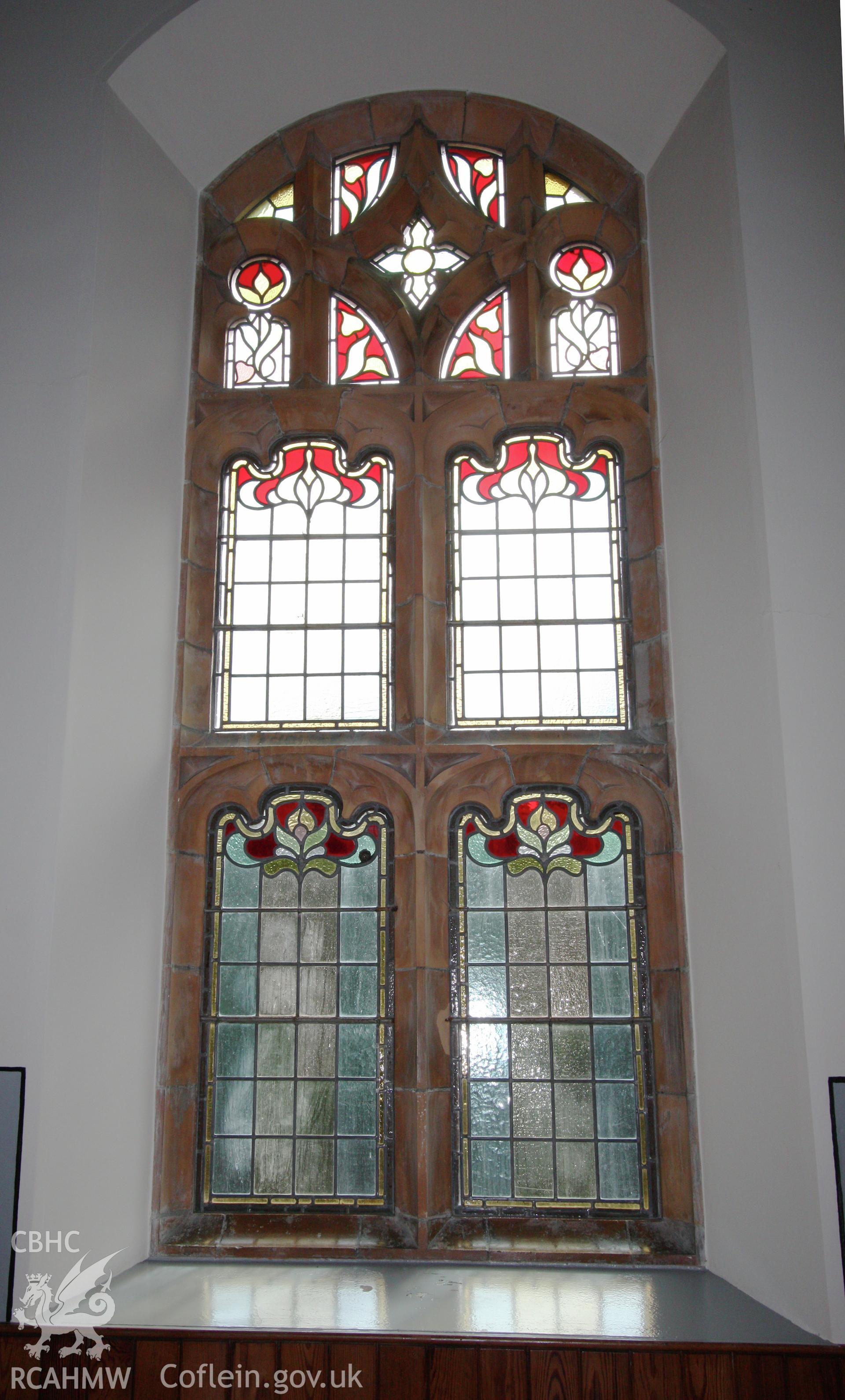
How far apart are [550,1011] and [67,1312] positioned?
5.51ft

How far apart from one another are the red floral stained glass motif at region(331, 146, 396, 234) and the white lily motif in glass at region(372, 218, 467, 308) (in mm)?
215

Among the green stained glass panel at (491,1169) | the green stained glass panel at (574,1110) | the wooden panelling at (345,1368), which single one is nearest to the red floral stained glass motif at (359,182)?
the green stained glass panel at (574,1110)

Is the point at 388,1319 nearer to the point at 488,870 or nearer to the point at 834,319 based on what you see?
the point at 488,870

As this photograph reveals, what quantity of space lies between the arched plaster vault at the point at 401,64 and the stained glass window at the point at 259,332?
1.37 feet

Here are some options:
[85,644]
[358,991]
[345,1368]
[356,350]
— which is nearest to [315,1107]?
[358,991]

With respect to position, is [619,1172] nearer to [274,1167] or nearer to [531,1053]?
[531,1053]

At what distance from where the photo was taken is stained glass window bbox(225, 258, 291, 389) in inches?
177

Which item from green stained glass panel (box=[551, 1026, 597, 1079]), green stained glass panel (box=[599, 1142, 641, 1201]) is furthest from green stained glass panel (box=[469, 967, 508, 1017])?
green stained glass panel (box=[599, 1142, 641, 1201])

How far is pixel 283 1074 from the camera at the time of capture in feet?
12.3

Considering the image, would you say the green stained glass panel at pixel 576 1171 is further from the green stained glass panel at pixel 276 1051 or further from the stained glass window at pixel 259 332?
the stained glass window at pixel 259 332

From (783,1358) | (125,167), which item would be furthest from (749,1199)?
(125,167)

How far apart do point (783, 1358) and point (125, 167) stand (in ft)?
14.0

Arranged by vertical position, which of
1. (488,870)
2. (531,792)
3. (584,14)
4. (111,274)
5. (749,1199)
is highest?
(584,14)

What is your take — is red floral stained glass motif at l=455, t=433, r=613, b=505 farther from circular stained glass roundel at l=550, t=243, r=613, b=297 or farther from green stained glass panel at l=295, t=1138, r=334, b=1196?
green stained glass panel at l=295, t=1138, r=334, b=1196
